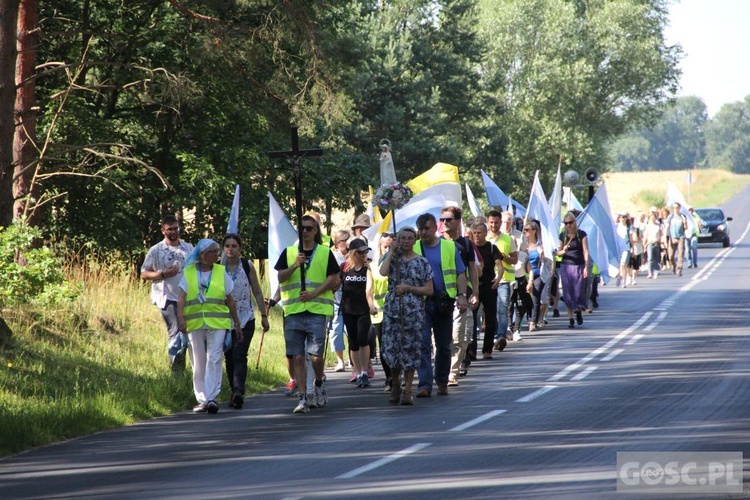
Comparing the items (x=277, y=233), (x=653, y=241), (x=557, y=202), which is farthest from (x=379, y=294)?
(x=653, y=241)

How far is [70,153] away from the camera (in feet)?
76.2

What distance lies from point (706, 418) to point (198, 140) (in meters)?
16.5

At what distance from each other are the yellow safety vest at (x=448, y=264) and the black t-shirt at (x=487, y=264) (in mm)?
3546

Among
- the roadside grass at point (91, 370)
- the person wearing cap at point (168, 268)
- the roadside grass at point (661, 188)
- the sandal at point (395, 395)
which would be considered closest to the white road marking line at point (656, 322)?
the roadside grass at point (91, 370)

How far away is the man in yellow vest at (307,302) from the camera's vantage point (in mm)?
12711

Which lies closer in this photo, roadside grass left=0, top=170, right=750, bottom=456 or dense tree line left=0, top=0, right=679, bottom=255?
roadside grass left=0, top=170, right=750, bottom=456

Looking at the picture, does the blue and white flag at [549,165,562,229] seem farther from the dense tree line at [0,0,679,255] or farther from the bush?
the bush

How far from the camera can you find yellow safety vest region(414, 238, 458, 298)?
533 inches

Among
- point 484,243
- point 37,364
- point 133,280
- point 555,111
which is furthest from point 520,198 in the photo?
point 37,364

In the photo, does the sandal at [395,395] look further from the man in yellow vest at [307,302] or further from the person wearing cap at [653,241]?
the person wearing cap at [653,241]

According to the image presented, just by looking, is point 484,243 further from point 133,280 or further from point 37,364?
point 133,280

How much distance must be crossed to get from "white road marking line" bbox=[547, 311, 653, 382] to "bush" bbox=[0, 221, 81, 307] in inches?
219

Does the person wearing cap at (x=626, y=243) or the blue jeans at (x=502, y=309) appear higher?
the person wearing cap at (x=626, y=243)

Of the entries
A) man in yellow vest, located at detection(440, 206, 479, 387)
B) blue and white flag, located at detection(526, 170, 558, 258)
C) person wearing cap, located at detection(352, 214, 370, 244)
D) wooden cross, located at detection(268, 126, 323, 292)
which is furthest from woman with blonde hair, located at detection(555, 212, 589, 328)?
wooden cross, located at detection(268, 126, 323, 292)
